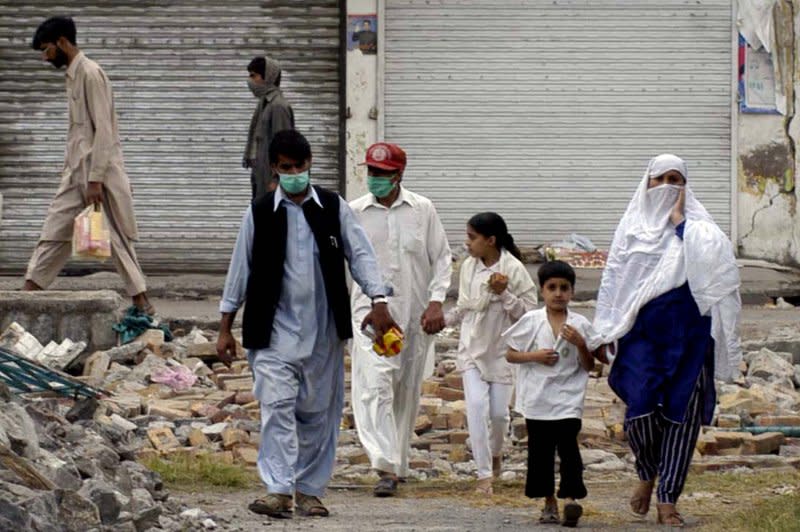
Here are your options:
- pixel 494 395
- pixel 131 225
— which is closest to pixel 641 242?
pixel 494 395

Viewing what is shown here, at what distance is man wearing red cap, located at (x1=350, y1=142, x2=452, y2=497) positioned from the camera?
9977 mm

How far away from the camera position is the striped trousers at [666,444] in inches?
340

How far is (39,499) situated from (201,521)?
1610 millimetres

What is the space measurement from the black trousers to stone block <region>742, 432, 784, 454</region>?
2.57m

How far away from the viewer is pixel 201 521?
27.2ft

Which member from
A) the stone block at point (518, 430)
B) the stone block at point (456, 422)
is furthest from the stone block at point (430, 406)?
the stone block at point (518, 430)

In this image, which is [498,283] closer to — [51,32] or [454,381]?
[454,381]

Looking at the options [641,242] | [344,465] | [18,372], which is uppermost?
[641,242]

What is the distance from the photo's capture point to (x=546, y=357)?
8.84m

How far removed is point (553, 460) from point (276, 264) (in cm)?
151

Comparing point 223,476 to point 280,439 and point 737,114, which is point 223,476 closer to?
point 280,439

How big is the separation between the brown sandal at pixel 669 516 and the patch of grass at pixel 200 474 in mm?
2244

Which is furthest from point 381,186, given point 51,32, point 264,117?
point 264,117

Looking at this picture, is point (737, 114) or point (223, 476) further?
point (737, 114)
